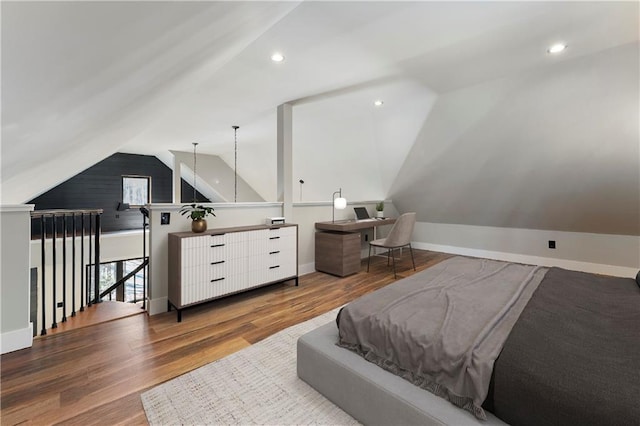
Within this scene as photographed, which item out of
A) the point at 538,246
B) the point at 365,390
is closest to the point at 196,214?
the point at 365,390

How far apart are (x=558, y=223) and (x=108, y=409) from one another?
5.80 metres

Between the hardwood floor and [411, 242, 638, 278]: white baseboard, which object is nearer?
the hardwood floor

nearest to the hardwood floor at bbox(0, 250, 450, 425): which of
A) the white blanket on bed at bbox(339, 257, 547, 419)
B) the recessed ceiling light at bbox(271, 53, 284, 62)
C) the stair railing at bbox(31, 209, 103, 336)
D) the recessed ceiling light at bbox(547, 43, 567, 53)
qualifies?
the stair railing at bbox(31, 209, 103, 336)

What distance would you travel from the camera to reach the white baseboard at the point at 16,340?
2.05 meters

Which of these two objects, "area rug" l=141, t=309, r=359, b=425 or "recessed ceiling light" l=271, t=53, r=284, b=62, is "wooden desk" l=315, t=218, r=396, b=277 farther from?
"recessed ceiling light" l=271, t=53, r=284, b=62

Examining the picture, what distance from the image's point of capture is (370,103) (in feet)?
12.2

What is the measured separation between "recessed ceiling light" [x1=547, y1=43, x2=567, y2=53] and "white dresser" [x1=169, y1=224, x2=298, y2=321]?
3122 mm

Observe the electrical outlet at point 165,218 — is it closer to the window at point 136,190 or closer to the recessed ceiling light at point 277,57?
the recessed ceiling light at point 277,57

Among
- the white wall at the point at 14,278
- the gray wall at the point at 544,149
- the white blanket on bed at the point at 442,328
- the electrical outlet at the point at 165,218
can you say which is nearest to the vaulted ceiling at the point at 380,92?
the gray wall at the point at 544,149

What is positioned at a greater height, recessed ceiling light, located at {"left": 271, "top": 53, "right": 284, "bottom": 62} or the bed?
recessed ceiling light, located at {"left": 271, "top": 53, "right": 284, "bottom": 62}

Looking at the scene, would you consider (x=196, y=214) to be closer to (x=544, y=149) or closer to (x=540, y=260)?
(x=544, y=149)

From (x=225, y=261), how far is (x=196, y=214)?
0.58 m

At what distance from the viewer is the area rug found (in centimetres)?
148

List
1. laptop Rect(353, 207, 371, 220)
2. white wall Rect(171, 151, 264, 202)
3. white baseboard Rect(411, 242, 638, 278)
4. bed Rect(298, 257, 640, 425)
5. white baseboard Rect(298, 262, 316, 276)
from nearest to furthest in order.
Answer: bed Rect(298, 257, 640, 425), white baseboard Rect(411, 242, 638, 278), white baseboard Rect(298, 262, 316, 276), laptop Rect(353, 207, 371, 220), white wall Rect(171, 151, 264, 202)
